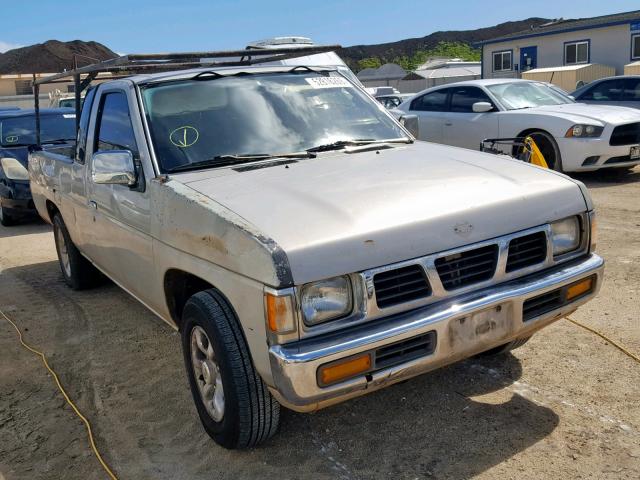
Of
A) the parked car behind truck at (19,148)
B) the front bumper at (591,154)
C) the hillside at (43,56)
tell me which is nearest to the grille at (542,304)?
the front bumper at (591,154)

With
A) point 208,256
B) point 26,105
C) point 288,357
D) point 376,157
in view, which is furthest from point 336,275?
point 26,105

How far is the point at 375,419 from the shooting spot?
3.48 metres

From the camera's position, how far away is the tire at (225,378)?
293 centimetres

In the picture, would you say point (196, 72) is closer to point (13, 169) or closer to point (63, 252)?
point (63, 252)

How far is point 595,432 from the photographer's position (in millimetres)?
3205

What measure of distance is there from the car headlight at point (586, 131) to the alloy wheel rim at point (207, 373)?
7720mm

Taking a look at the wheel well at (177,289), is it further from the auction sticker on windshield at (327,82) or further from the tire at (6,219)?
the tire at (6,219)

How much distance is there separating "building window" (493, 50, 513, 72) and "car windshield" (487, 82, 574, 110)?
28.0 meters

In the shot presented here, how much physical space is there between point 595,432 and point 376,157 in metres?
1.82

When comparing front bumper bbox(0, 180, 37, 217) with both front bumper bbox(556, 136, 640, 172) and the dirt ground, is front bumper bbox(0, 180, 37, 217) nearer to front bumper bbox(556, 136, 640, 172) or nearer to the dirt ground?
the dirt ground

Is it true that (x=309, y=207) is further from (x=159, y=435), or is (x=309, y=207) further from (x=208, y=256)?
(x=159, y=435)

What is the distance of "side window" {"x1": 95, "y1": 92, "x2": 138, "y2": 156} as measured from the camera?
4.10 meters

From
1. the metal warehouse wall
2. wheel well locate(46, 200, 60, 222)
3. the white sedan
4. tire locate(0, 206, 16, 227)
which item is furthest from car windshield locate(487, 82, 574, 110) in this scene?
the metal warehouse wall

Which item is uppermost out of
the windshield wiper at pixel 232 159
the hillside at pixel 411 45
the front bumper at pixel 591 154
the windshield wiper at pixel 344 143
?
the hillside at pixel 411 45
